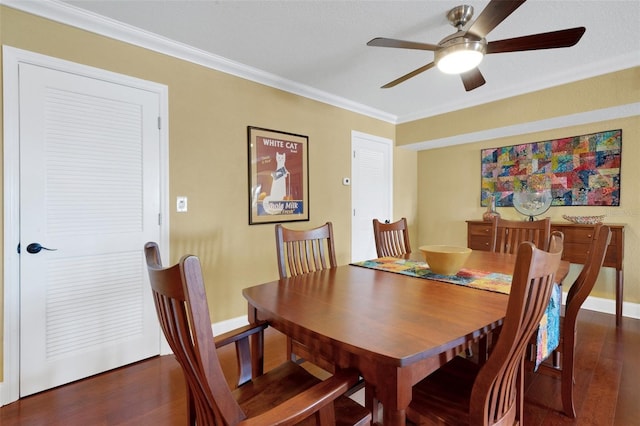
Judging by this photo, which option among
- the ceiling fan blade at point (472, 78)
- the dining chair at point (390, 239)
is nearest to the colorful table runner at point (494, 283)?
the dining chair at point (390, 239)

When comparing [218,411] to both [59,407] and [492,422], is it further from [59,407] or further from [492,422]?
[59,407]

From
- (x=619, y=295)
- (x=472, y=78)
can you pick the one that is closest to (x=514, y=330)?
(x=472, y=78)

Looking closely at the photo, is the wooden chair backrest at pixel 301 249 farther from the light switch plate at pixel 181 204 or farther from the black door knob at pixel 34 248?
the black door knob at pixel 34 248

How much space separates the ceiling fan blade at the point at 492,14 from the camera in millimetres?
1399

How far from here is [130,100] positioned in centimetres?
218

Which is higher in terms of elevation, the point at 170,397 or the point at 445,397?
the point at 445,397

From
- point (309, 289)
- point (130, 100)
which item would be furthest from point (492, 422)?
point (130, 100)

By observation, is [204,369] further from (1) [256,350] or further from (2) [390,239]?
(2) [390,239]

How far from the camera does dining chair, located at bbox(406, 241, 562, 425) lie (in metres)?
0.84

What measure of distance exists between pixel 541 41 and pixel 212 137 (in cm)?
231

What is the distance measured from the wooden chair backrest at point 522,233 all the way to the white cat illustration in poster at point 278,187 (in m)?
1.96

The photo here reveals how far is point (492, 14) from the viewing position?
4.97 ft

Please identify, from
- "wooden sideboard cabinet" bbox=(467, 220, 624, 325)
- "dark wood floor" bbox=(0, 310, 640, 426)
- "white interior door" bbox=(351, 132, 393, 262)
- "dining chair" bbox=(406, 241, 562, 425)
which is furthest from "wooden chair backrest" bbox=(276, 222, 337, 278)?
"wooden sideboard cabinet" bbox=(467, 220, 624, 325)

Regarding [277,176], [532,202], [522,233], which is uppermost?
[277,176]
